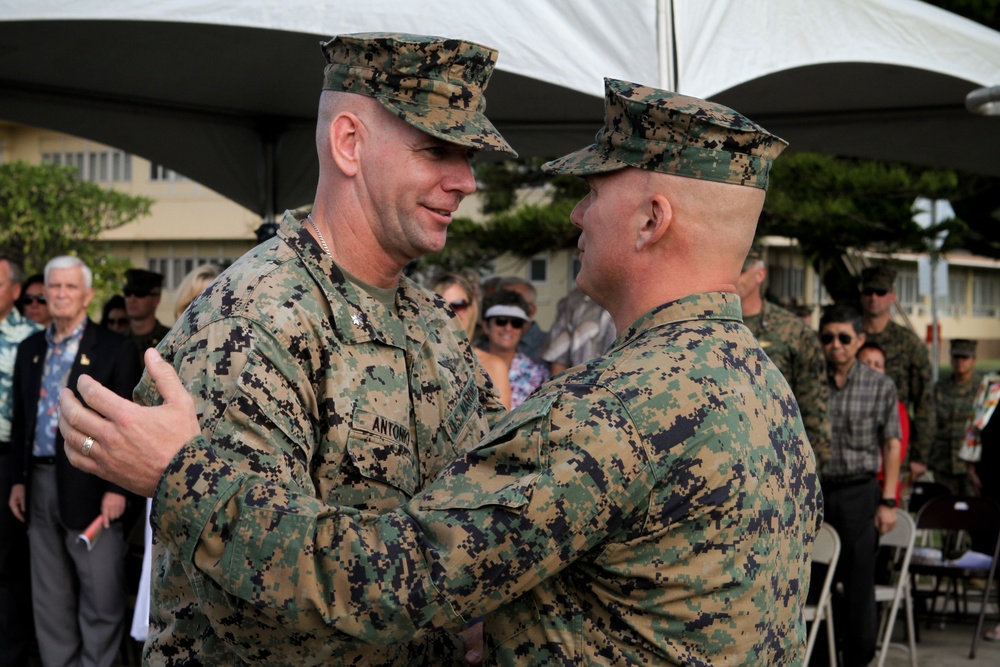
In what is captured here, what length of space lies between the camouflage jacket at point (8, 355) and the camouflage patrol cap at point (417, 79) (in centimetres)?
413

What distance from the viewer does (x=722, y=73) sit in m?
3.92

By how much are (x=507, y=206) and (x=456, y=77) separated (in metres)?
13.2

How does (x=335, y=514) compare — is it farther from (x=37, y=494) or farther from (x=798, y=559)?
(x=37, y=494)

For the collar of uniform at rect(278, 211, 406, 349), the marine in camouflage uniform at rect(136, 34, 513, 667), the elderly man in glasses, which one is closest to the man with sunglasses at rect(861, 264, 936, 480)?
the elderly man in glasses

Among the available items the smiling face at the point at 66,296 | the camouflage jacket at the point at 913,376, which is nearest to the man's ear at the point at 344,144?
the smiling face at the point at 66,296

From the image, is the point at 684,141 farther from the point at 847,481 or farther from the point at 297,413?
the point at 847,481

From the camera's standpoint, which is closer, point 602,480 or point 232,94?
point 602,480

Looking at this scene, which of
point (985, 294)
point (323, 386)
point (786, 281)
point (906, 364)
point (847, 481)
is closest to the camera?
point (323, 386)

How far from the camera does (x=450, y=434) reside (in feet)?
7.36

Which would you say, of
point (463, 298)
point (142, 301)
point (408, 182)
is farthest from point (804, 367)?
point (408, 182)

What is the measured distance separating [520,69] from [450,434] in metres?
1.98

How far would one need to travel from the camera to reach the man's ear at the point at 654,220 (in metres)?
1.77

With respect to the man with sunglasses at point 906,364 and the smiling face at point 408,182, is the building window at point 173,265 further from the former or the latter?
the smiling face at point 408,182

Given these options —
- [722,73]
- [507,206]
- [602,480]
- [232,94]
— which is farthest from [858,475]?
[507,206]
